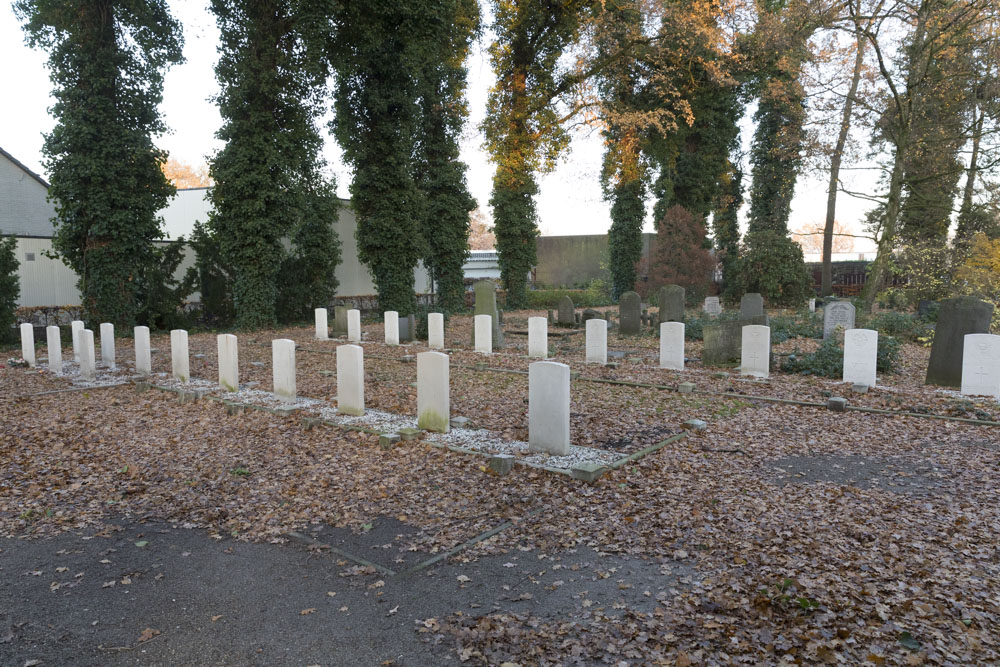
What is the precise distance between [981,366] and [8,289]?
70.7ft

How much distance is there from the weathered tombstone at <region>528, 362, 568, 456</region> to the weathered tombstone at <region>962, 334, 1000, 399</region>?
680 cm

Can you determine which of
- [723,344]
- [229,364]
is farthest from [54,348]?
[723,344]

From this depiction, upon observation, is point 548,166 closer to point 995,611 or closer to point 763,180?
point 763,180

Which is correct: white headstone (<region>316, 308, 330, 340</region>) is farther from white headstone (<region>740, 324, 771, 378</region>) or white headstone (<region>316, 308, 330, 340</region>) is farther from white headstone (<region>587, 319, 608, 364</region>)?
white headstone (<region>740, 324, 771, 378</region>)

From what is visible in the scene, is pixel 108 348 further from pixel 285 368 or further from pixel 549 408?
pixel 549 408

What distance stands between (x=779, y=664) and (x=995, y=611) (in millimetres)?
1438

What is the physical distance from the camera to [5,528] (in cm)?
523

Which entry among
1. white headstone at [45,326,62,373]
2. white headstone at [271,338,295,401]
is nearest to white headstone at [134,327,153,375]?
white headstone at [45,326,62,373]

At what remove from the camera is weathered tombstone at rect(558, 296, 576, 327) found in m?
21.2

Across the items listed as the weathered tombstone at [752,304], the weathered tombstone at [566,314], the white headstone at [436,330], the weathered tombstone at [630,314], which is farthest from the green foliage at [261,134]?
the weathered tombstone at [752,304]

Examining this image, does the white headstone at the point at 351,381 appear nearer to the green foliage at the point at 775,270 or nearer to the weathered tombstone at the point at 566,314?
the weathered tombstone at the point at 566,314

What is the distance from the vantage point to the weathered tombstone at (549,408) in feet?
22.2

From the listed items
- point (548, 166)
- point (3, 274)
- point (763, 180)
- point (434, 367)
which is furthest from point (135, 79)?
point (763, 180)

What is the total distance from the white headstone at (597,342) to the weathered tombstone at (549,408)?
649 centimetres
